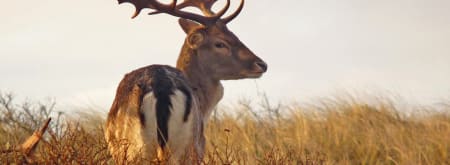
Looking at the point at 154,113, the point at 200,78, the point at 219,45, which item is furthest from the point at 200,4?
the point at 154,113

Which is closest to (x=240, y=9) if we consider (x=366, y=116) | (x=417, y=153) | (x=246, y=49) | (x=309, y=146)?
(x=246, y=49)

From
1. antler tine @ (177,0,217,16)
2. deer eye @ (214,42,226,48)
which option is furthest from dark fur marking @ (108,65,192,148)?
antler tine @ (177,0,217,16)

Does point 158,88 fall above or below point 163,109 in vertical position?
above

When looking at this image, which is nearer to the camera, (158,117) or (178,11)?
(158,117)

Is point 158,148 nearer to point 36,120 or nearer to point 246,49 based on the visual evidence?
point 246,49

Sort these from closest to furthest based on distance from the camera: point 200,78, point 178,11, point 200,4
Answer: point 200,78
point 178,11
point 200,4

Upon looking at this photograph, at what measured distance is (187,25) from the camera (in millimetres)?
7730

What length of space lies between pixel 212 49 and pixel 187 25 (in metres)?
0.49

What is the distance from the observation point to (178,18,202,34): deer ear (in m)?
7.71

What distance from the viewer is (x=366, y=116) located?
426 inches

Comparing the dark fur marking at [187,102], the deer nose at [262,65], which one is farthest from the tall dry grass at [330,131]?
the dark fur marking at [187,102]

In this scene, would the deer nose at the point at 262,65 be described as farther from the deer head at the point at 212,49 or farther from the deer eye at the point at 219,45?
the deer eye at the point at 219,45

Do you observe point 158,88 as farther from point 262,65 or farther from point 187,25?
point 187,25

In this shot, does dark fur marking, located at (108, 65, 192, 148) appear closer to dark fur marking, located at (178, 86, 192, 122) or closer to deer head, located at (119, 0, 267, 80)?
dark fur marking, located at (178, 86, 192, 122)
